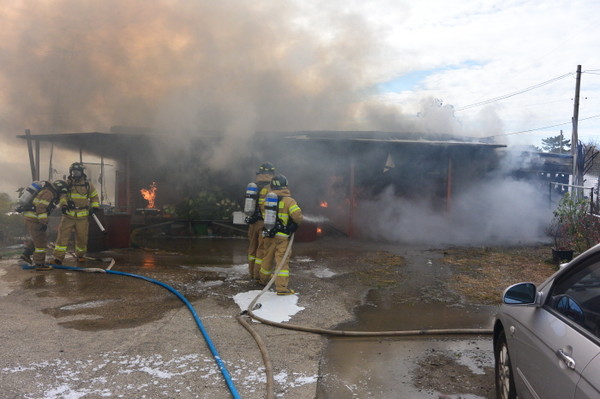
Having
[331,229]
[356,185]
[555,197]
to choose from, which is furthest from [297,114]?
[555,197]

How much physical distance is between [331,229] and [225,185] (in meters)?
3.69

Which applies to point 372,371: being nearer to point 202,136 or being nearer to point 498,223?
point 202,136

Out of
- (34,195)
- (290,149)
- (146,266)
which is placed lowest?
(146,266)

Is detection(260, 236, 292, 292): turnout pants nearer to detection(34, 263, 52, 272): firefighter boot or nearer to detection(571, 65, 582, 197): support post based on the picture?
detection(34, 263, 52, 272): firefighter boot

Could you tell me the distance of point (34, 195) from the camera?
7.08m

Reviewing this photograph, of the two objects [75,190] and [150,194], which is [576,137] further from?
[75,190]

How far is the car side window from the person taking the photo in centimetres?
191

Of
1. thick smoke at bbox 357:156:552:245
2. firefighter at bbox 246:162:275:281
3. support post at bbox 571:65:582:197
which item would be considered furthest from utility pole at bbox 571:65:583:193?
firefighter at bbox 246:162:275:281

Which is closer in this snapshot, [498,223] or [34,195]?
[34,195]

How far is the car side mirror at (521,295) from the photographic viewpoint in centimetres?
233

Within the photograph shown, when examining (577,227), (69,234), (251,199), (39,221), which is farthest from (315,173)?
(39,221)

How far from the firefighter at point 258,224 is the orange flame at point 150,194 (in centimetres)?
770

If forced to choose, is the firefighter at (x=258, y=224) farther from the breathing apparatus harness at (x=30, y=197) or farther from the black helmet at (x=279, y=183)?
the breathing apparatus harness at (x=30, y=197)

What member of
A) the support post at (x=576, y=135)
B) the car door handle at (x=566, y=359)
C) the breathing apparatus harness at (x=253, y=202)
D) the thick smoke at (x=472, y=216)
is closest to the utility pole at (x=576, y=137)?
the support post at (x=576, y=135)
